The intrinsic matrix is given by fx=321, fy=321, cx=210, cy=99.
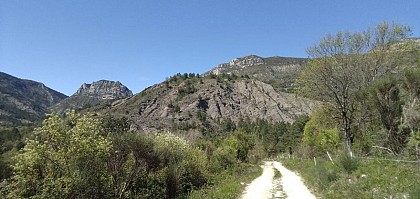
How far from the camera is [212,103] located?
16112 cm

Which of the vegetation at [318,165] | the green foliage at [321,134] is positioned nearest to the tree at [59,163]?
the vegetation at [318,165]

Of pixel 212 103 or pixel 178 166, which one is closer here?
pixel 178 166

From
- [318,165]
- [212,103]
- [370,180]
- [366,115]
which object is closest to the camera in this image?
[370,180]

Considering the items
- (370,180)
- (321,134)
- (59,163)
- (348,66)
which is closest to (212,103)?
(321,134)

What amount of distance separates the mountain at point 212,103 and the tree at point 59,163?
11640cm

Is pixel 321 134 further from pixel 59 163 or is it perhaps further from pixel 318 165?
pixel 59 163

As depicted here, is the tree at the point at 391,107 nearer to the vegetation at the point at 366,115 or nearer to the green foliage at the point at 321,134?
the vegetation at the point at 366,115

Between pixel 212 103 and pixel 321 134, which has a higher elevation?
pixel 212 103

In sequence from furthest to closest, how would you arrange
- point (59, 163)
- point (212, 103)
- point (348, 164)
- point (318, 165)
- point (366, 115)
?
point (212, 103)
point (366, 115)
point (318, 165)
point (348, 164)
point (59, 163)

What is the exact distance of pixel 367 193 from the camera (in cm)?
1171

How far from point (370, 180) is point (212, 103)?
485ft

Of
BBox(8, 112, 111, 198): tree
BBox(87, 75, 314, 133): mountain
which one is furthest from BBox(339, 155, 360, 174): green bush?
BBox(87, 75, 314, 133): mountain

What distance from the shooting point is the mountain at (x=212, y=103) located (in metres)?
146

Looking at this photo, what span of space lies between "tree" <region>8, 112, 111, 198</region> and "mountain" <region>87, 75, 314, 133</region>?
382 feet
